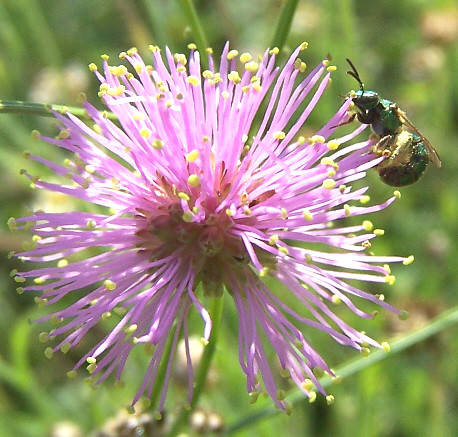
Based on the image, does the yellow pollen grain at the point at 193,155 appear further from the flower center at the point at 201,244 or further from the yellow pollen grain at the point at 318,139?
the yellow pollen grain at the point at 318,139

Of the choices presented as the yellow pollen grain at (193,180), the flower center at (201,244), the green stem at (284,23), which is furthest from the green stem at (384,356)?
the green stem at (284,23)

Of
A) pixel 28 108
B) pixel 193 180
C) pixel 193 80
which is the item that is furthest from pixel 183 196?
pixel 28 108

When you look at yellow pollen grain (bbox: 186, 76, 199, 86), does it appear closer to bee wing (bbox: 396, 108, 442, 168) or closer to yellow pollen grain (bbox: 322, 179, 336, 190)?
yellow pollen grain (bbox: 322, 179, 336, 190)

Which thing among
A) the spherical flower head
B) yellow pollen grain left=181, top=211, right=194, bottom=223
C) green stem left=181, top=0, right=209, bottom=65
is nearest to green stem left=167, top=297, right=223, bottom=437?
the spherical flower head

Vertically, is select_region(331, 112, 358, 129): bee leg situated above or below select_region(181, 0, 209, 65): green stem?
below

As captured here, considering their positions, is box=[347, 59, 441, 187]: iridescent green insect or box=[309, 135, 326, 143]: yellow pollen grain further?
box=[347, 59, 441, 187]: iridescent green insect

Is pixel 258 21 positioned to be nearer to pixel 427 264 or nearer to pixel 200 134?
pixel 427 264

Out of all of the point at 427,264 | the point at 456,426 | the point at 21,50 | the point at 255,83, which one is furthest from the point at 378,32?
the point at 255,83

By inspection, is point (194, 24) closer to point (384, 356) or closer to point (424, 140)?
point (424, 140)
